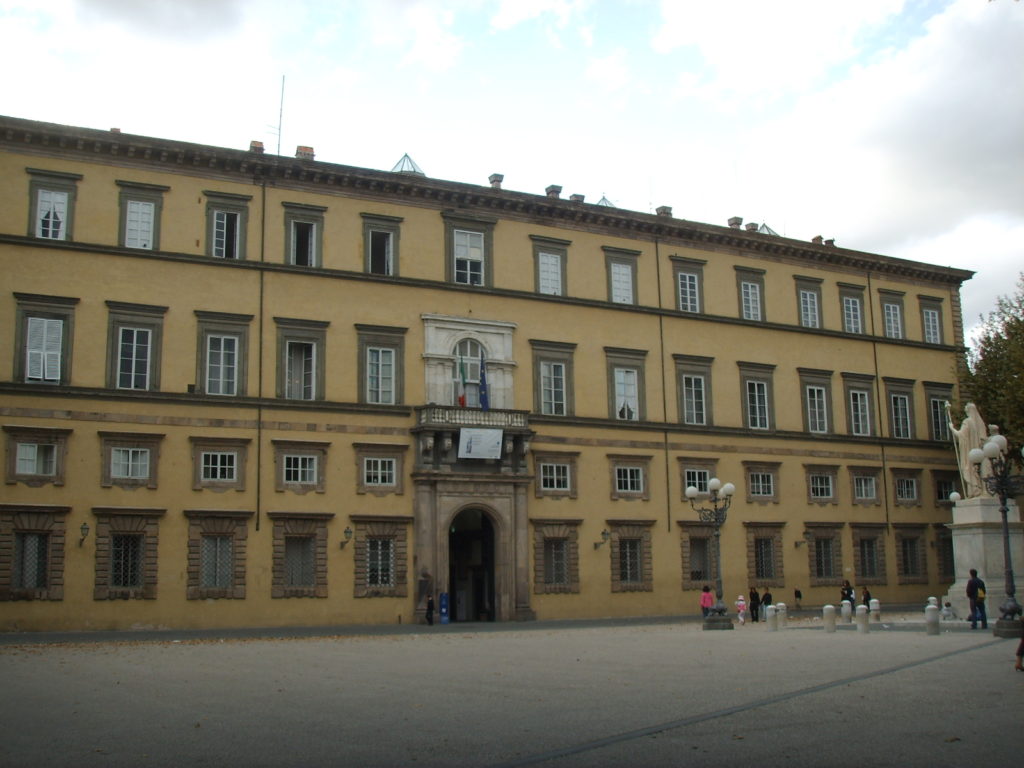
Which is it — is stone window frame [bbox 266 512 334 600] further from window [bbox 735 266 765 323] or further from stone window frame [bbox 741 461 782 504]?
window [bbox 735 266 765 323]

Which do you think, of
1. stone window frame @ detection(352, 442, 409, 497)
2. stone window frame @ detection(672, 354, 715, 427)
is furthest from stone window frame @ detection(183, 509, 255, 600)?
stone window frame @ detection(672, 354, 715, 427)

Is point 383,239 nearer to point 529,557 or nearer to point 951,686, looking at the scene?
point 529,557

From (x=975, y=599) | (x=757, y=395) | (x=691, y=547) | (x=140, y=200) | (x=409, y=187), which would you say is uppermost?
(x=409, y=187)

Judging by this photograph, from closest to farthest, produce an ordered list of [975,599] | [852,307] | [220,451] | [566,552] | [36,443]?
[975,599]
[36,443]
[220,451]
[566,552]
[852,307]

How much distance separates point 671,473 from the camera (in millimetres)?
46219

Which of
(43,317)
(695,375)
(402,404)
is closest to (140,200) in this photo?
(43,317)

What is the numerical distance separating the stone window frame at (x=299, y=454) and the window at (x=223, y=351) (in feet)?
7.47

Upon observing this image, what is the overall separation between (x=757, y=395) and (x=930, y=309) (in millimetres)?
12917

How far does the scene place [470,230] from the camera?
4403 centimetres

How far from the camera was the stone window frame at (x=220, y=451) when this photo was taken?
37375mm

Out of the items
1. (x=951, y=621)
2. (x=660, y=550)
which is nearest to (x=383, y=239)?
(x=660, y=550)

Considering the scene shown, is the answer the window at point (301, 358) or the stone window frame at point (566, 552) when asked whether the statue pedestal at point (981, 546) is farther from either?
the window at point (301, 358)

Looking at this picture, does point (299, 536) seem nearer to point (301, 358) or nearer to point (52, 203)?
point (301, 358)

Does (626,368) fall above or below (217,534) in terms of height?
above
